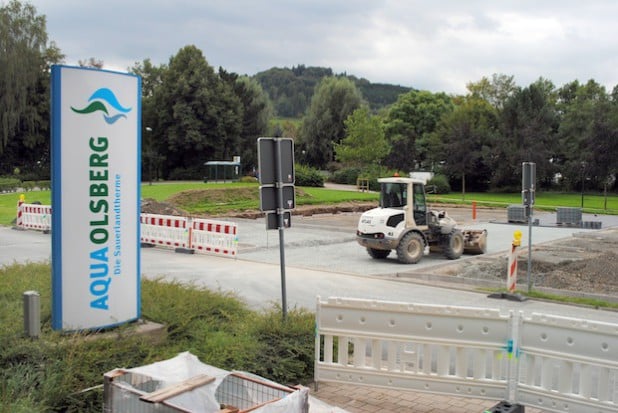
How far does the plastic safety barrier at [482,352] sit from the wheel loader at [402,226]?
1105 cm

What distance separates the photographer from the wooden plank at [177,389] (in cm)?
425

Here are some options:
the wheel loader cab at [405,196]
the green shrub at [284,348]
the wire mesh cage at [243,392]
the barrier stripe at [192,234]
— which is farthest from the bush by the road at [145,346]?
the wheel loader cab at [405,196]

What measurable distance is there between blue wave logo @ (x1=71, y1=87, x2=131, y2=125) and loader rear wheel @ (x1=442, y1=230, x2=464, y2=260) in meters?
13.9

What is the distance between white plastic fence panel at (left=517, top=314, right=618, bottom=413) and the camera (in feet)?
17.8

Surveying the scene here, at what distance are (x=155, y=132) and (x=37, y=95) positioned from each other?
1410cm

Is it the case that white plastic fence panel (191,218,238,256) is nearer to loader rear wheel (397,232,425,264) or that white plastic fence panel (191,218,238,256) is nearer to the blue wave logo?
loader rear wheel (397,232,425,264)

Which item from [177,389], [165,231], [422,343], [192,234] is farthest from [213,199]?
[177,389]

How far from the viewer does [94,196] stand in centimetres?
661

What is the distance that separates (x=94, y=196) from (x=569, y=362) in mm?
4939

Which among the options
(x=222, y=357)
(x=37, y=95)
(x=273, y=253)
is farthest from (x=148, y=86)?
(x=222, y=357)

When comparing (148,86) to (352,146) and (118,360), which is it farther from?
(118,360)

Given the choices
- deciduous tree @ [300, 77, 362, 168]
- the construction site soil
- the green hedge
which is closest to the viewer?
the construction site soil

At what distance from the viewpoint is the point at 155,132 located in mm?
74562

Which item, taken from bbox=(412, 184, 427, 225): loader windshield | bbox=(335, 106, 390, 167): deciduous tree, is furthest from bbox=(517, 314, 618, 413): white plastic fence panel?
bbox=(335, 106, 390, 167): deciduous tree
